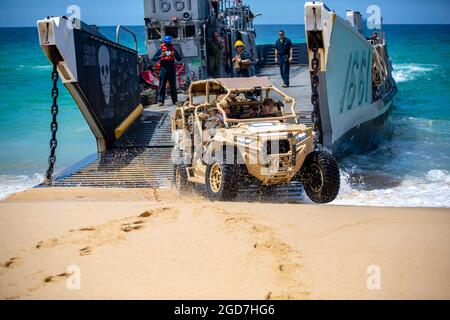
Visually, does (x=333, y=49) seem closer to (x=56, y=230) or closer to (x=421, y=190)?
(x=421, y=190)

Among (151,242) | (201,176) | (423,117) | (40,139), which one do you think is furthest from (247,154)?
(423,117)

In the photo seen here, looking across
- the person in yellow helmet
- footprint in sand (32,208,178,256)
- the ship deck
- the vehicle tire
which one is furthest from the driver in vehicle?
the vehicle tire

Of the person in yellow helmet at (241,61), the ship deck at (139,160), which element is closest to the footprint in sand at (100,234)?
the ship deck at (139,160)

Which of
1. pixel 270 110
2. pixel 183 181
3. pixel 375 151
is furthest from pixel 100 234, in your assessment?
pixel 375 151

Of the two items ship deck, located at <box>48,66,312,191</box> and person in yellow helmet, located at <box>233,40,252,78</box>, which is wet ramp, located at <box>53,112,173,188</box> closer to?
ship deck, located at <box>48,66,312,191</box>

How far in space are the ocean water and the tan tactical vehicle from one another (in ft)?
5.62

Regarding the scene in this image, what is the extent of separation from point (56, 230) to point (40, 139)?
16.8 metres

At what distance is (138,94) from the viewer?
1483 cm

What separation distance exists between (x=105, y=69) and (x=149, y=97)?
11.5 feet

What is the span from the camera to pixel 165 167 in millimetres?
10836

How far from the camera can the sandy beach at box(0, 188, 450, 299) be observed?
163 inches

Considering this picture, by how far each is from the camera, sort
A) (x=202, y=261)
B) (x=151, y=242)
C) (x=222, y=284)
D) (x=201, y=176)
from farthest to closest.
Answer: (x=201, y=176), (x=151, y=242), (x=202, y=261), (x=222, y=284)

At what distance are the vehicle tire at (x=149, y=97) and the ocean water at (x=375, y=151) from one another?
294 centimetres

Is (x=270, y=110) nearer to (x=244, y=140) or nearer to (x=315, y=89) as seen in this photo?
(x=315, y=89)
